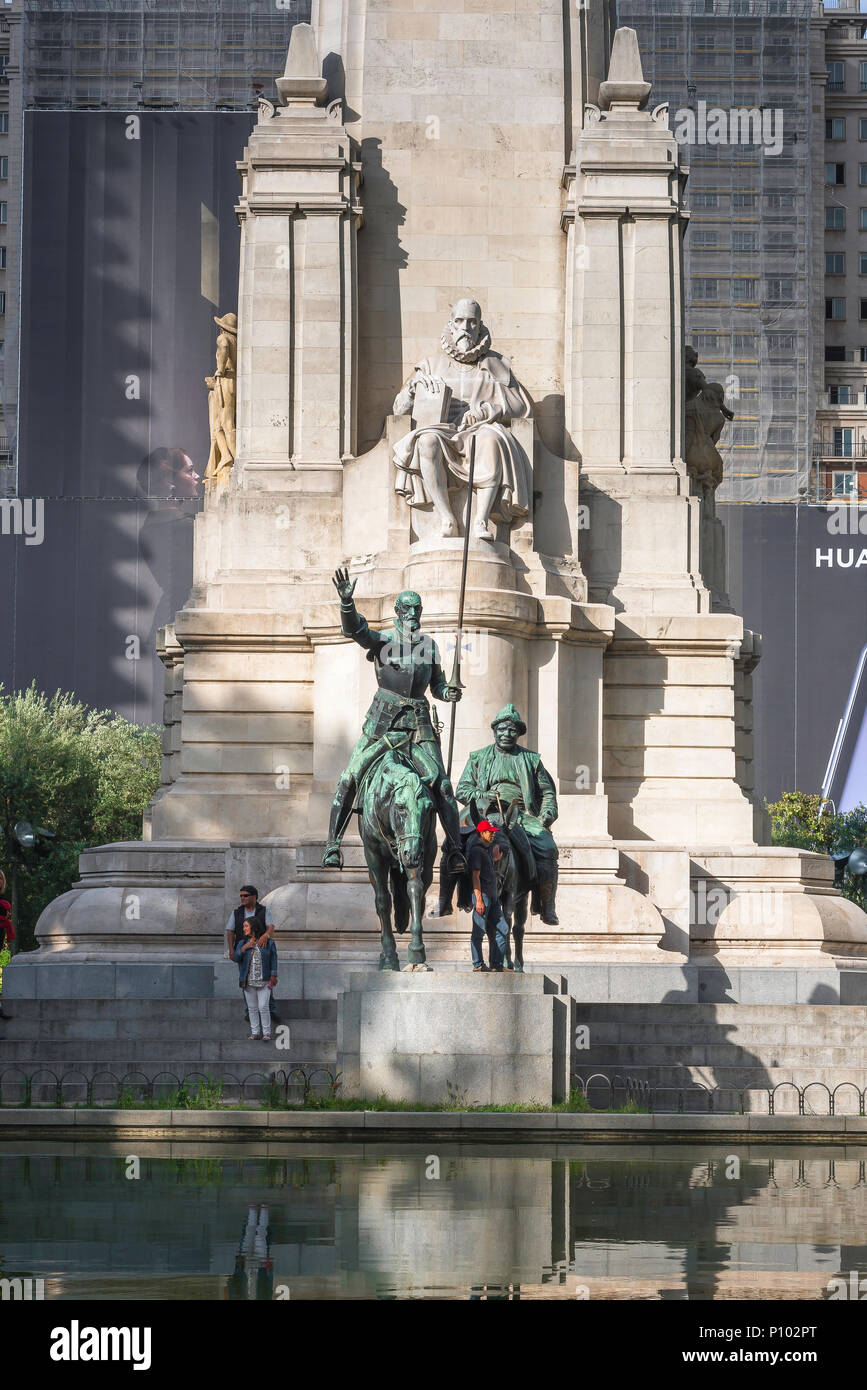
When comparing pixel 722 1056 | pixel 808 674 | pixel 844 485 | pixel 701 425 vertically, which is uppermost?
pixel 844 485

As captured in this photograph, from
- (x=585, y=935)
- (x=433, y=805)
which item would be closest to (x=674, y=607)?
(x=585, y=935)

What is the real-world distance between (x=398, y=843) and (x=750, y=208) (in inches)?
2859

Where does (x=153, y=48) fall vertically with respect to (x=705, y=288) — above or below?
above

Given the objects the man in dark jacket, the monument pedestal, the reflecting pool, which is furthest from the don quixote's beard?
the reflecting pool

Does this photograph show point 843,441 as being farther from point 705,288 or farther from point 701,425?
point 701,425

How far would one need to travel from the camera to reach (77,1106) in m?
21.0

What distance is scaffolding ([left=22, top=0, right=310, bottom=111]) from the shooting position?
84.9m

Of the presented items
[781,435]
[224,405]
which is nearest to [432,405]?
[224,405]

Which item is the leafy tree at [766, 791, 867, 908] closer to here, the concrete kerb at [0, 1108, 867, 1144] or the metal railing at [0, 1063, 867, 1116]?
the metal railing at [0, 1063, 867, 1116]

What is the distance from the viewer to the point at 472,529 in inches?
1219

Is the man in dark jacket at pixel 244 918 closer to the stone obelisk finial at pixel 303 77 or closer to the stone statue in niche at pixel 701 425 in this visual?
the stone statue in niche at pixel 701 425

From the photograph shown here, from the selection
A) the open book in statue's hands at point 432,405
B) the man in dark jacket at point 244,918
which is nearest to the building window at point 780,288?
the open book in statue's hands at point 432,405

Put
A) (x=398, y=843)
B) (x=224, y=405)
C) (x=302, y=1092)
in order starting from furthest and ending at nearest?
(x=224, y=405) → (x=302, y=1092) → (x=398, y=843)
